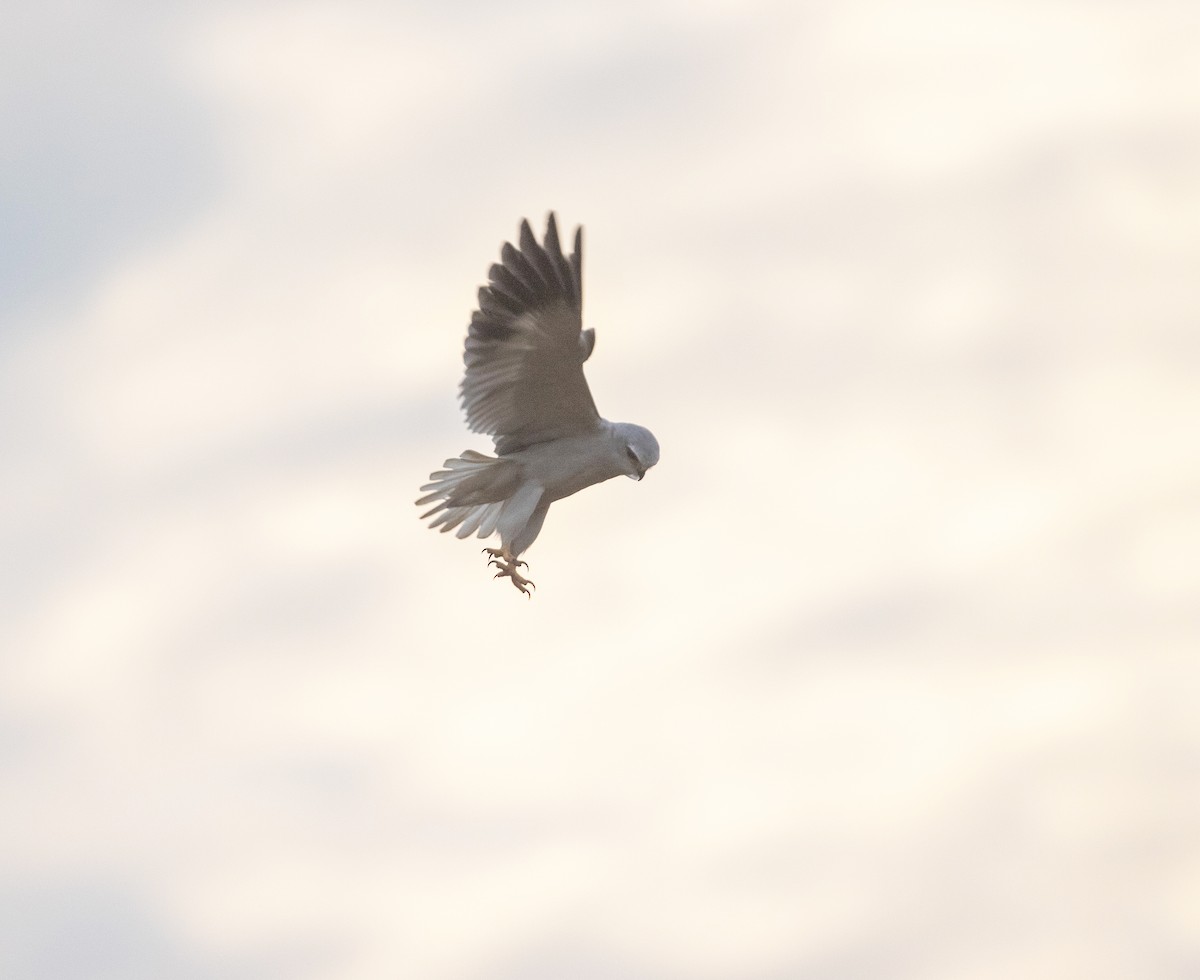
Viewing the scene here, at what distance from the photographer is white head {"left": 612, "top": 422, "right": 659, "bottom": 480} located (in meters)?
16.9

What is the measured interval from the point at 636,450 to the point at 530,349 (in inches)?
46.7

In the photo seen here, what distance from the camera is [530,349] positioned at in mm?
16641

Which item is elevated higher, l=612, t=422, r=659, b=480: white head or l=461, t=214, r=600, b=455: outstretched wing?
l=461, t=214, r=600, b=455: outstretched wing

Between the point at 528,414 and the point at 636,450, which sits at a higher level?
the point at 528,414

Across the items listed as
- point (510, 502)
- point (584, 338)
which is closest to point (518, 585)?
point (510, 502)

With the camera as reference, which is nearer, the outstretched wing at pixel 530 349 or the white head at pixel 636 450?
the outstretched wing at pixel 530 349

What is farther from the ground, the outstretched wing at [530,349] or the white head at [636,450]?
the outstretched wing at [530,349]

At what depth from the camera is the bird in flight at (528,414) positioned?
1638 cm

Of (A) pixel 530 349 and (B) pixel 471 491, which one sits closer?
(A) pixel 530 349

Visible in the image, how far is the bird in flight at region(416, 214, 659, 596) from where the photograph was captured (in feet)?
53.7

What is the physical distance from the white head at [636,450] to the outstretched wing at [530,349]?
370 millimetres

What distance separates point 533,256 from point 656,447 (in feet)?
6.25

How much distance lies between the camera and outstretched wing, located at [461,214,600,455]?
642 inches

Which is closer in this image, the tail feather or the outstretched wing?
the outstretched wing
